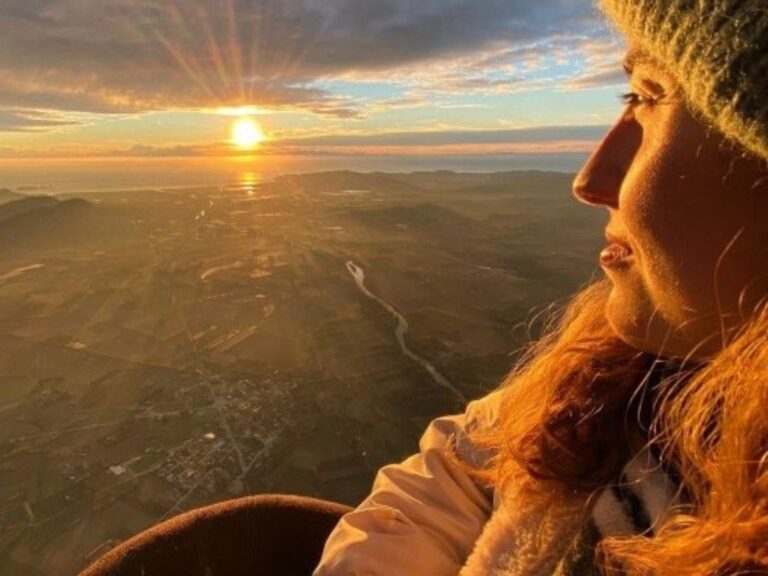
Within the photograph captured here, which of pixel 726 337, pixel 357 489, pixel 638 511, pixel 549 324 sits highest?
pixel 726 337

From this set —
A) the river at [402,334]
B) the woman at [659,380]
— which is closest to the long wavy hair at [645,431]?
the woman at [659,380]

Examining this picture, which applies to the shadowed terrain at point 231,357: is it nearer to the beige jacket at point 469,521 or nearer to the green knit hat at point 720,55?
the green knit hat at point 720,55

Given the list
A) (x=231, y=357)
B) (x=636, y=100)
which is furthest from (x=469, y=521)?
(x=231, y=357)

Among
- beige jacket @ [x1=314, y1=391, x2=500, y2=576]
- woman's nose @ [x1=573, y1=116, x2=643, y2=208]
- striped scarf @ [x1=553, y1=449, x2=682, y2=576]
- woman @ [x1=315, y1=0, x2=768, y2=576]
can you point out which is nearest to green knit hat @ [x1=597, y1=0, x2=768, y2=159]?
woman @ [x1=315, y1=0, x2=768, y2=576]

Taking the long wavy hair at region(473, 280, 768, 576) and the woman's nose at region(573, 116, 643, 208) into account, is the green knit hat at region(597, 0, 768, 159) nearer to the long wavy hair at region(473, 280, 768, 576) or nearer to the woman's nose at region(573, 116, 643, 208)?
the woman's nose at region(573, 116, 643, 208)

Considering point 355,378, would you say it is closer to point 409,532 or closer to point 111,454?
point 111,454

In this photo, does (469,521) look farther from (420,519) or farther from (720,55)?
(720,55)

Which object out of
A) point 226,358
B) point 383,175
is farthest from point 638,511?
point 383,175
